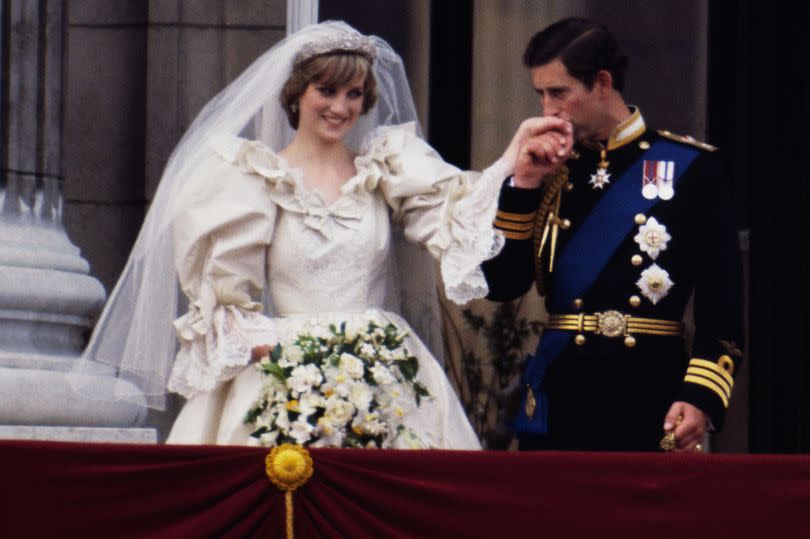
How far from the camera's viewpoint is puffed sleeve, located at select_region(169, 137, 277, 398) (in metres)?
5.74

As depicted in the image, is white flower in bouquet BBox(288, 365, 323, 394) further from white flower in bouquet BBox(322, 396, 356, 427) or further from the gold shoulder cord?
the gold shoulder cord

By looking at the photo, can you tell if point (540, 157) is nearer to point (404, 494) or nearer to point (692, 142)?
point (692, 142)

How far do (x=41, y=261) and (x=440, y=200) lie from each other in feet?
4.69

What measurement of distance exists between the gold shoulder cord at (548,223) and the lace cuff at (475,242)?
0.10 m

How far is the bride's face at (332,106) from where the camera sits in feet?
19.4

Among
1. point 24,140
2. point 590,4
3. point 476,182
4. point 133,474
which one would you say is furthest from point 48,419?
point 590,4

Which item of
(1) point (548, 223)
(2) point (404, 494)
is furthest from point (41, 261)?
(2) point (404, 494)

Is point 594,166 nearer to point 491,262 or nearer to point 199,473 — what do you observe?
point 491,262

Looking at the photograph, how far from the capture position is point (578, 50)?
17.7 ft

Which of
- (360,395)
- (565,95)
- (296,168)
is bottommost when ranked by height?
(360,395)

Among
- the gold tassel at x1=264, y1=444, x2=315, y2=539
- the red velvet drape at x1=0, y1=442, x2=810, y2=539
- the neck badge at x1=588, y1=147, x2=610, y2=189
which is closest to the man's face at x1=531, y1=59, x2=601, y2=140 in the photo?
the neck badge at x1=588, y1=147, x2=610, y2=189

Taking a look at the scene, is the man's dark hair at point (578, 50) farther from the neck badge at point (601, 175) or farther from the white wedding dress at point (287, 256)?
the white wedding dress at point (287, 256)

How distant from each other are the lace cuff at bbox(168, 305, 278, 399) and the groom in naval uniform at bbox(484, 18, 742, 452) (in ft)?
2.22

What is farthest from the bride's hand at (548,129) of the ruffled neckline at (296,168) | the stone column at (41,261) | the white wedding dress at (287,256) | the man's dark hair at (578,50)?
the stone column at (41,261)
